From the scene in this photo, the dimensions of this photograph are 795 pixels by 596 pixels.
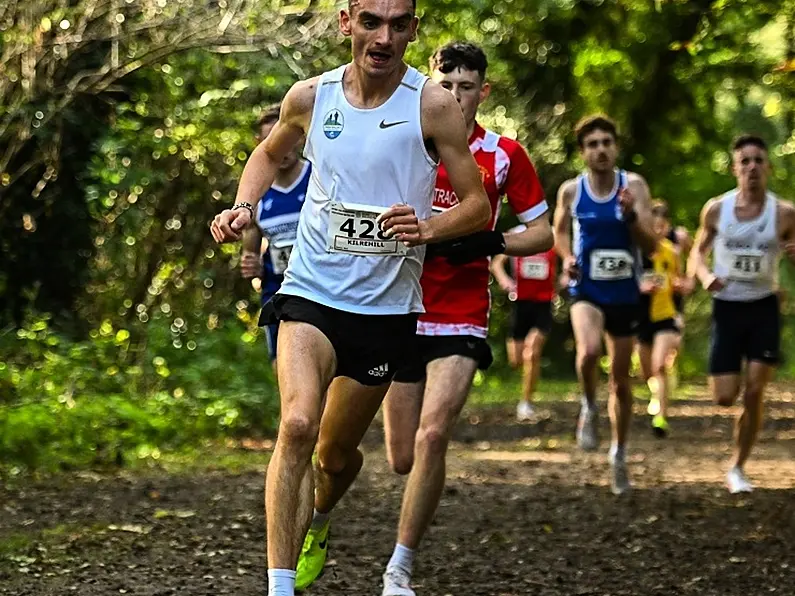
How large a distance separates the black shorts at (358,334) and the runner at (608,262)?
441 cm

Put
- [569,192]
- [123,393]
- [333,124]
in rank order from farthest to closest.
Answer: [123,393] → [569,192] → [333,124]

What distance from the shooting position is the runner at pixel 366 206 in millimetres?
5574

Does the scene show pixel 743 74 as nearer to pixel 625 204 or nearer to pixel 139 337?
pixel 139 337

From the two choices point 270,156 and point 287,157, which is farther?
point 287,157

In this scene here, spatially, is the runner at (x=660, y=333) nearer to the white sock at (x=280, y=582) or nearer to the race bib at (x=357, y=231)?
the race bib at (x=357, y=231)

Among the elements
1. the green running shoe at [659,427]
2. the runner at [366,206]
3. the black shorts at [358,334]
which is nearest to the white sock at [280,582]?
the runner at [366,206]

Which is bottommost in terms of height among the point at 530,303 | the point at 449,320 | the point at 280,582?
the point at 280,582

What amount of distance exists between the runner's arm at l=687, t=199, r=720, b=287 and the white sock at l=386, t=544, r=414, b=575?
13.9 ft

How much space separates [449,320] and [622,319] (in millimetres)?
3739

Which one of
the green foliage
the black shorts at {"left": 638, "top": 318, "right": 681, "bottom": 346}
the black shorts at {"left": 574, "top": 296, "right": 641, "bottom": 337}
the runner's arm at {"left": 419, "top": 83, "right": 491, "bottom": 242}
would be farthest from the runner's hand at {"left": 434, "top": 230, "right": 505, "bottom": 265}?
the black shorts at {"left": 638, "top": 318, "right": 681, "bottom": 346}

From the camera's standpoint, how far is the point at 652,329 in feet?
52.6

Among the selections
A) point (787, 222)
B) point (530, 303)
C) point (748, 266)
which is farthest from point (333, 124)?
point (530, 303)

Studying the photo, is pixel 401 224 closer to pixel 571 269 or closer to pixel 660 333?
pixel 571 269

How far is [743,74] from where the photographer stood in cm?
2477
